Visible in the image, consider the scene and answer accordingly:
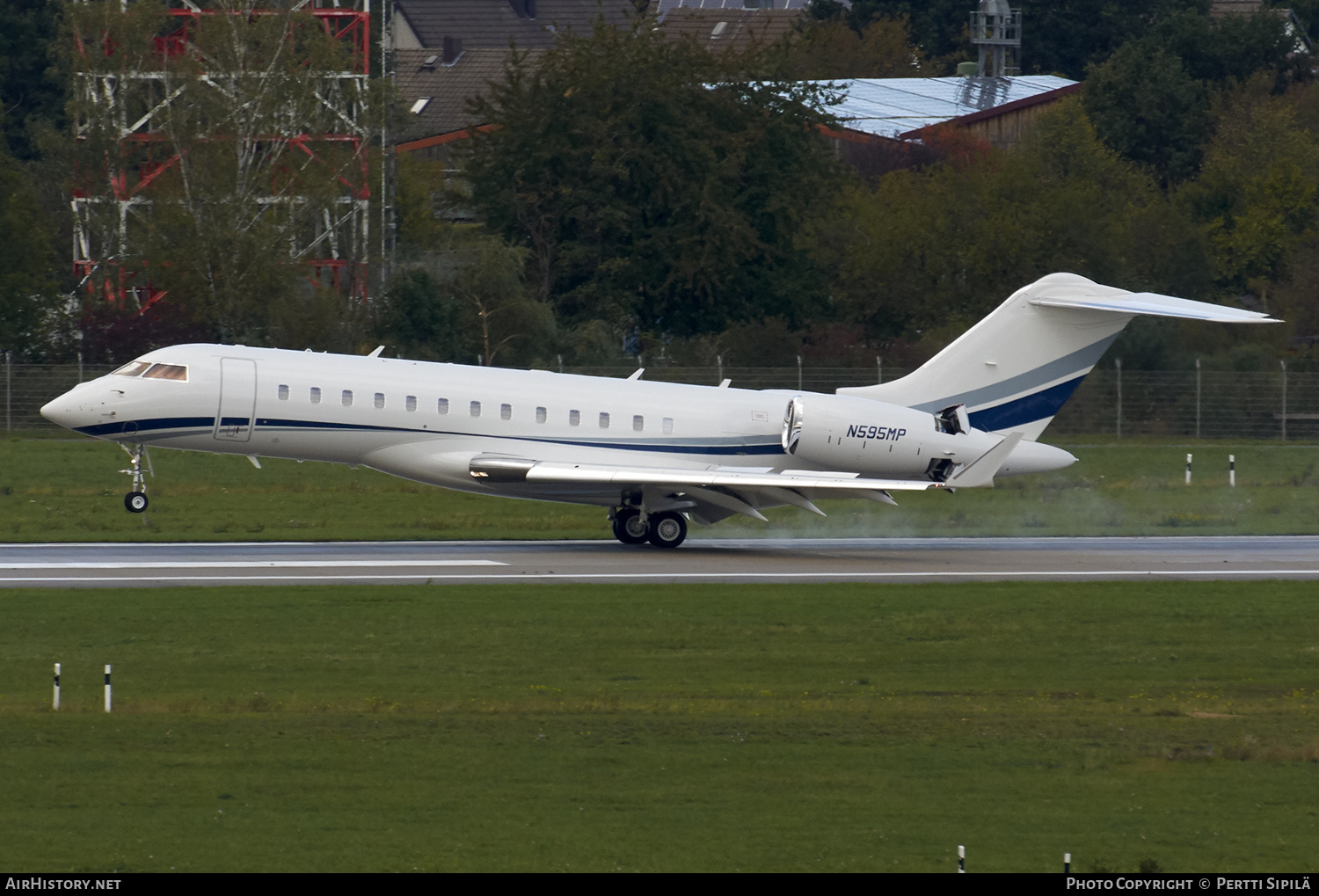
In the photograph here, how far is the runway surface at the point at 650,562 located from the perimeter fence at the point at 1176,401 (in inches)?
670

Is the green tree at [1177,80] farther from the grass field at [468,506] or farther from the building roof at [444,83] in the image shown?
the grass field at [468,506]

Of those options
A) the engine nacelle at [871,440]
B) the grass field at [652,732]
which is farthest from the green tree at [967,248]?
the grass field at [652,732]

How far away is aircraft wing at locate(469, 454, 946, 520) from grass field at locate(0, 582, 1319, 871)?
3807 mm

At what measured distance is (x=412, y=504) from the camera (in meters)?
35.2

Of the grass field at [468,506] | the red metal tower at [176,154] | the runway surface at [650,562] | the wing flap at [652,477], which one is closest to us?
the runway surface at [650,562]

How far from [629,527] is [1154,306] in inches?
364

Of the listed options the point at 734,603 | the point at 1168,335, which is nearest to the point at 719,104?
the point at 1168,335

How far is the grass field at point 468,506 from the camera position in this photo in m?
31.0

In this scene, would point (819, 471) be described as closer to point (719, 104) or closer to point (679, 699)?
point (679, 699)

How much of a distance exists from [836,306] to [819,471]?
33213 millimetres

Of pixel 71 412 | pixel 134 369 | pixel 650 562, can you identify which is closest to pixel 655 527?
pixel 650 562

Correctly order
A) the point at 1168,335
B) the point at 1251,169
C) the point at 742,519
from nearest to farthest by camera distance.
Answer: the point at 742,519 < the point at 1168,335 < the point at 1251,169

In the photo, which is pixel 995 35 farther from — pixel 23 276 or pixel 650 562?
pixel 650 562

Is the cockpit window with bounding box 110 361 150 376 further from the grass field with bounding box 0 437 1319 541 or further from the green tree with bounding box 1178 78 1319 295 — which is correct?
the green tree with bounding box 1178 78 1319 295
